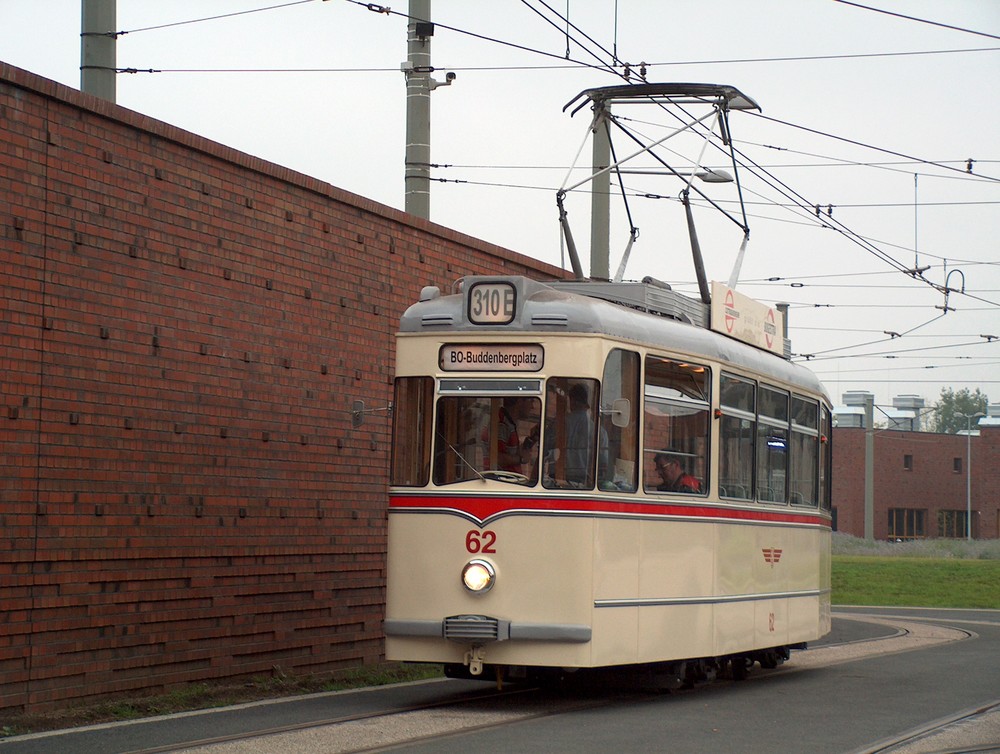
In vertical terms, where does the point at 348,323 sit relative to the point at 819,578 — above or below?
above

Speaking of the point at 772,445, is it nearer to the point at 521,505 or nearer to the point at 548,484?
the point at 548,484

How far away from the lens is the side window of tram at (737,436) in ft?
41.2

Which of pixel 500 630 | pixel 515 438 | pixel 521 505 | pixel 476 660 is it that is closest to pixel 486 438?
pixel 515 438

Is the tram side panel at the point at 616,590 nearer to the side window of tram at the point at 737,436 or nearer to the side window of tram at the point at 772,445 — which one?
the side window of tram at the point at 737,436

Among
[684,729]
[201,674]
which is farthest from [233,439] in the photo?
Answer: [684,729]

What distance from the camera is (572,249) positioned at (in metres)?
14.4

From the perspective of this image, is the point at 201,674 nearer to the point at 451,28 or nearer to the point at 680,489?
the point at 680,489

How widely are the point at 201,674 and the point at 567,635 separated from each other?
310 centimetres

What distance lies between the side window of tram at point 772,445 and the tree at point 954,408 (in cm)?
13048

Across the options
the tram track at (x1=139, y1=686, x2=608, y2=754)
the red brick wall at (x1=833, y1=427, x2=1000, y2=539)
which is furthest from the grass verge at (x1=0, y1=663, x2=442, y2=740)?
the red brick wall at (x1=833, y1=427, x2=1000, y2=539)

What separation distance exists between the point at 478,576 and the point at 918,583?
29284 millimetres

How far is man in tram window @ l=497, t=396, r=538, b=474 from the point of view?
35.8 feet

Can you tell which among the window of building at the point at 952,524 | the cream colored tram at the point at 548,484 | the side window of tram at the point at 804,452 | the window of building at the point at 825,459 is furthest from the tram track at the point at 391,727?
the window of building at the point at 952,524

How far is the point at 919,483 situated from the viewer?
76000 mm
